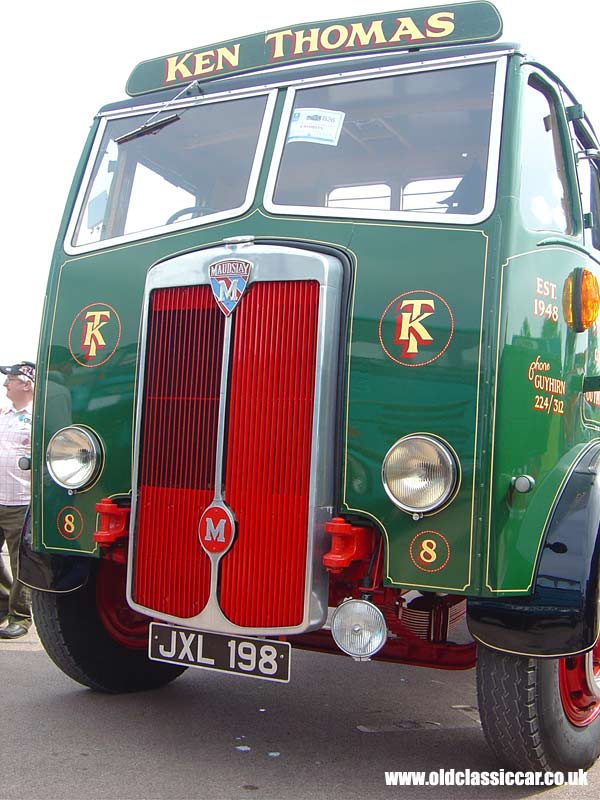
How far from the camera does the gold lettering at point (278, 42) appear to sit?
4.51 m

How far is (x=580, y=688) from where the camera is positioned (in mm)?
4113

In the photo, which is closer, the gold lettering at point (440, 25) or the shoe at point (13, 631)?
the gold lettering at point (440, 25)

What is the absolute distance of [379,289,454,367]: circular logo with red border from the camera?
3660mm

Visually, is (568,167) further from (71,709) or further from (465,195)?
(71,709)

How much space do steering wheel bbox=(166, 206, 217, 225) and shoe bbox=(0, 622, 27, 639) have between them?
10.3 ft

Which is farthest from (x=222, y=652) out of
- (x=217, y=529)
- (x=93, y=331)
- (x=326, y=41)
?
(x=326, y=41)

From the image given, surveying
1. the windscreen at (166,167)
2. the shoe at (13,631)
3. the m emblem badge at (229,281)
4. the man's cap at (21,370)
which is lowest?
the shoe at (13,631)

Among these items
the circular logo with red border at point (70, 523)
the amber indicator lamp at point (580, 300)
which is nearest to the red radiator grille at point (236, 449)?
the circular logo with red border at point (70, 523)

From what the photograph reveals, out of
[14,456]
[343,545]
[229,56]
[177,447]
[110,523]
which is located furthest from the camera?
[14,456]

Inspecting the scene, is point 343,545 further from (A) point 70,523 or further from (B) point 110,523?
(A) point 70,523

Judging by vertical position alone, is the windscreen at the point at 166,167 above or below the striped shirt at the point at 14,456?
above

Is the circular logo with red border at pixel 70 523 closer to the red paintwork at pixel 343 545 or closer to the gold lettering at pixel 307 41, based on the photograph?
the red paintwork at pixel 343 545

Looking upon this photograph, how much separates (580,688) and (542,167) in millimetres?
2309

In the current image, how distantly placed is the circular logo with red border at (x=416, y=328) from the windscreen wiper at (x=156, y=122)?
1.69 metres
